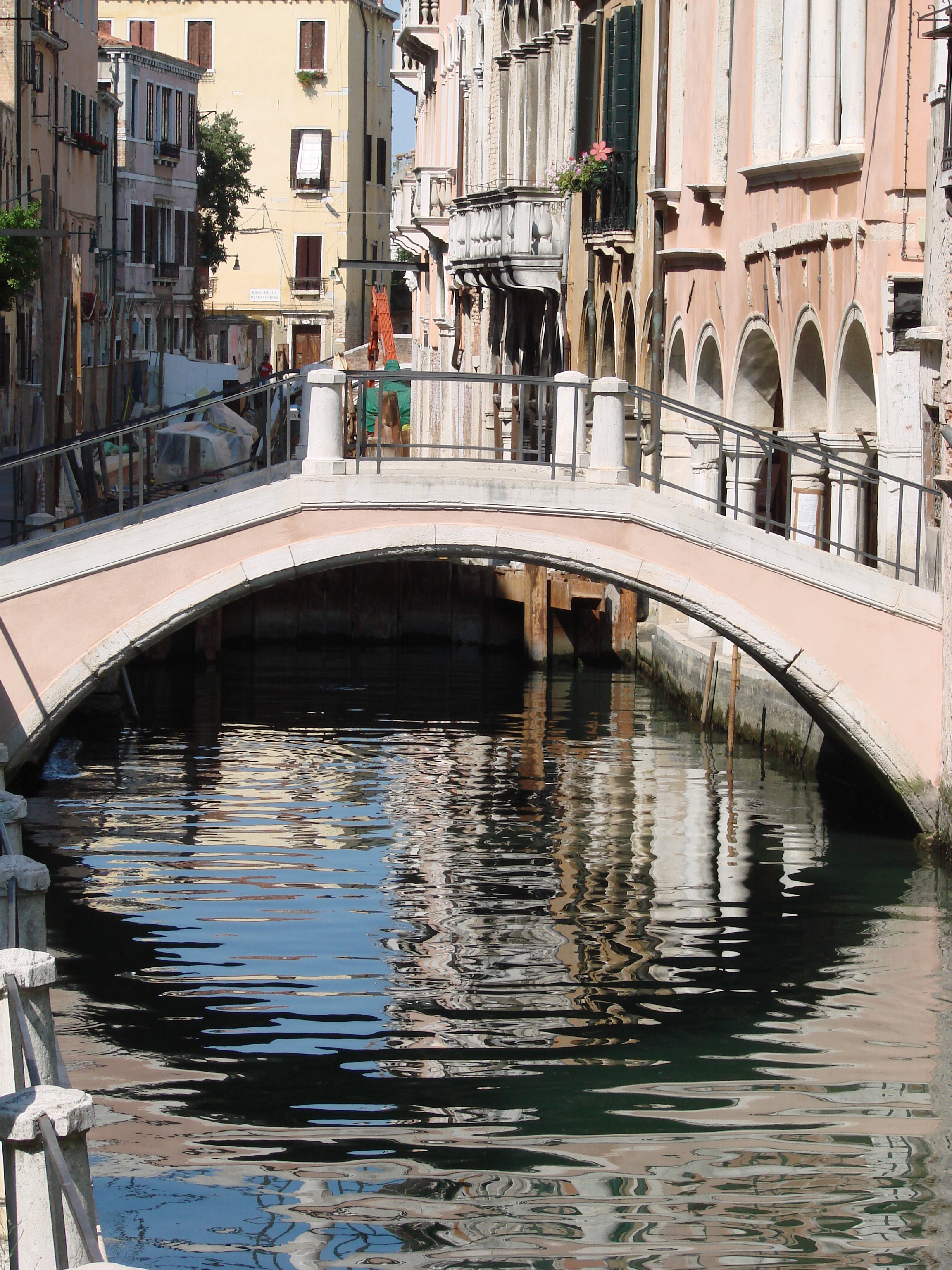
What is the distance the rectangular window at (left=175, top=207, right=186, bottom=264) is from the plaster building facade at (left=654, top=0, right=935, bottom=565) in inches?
1361

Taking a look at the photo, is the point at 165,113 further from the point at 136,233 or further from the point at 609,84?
the point at 609,84

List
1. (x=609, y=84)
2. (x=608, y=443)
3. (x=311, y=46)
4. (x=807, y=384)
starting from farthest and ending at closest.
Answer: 1. (x=311, y=46)
2. (x=609, y=84)
3. (x=807, y=384)
4. (x=608, y=443)

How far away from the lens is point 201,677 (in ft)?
68.1

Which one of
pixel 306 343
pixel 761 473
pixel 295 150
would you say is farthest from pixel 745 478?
pixel 306 343

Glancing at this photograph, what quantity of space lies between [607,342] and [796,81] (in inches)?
286

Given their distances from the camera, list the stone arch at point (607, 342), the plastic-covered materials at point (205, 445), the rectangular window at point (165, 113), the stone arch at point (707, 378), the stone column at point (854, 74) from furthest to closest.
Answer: the rectangular window at point (165, 113), the plastic-covered materials at point (205, 445), the stone arch at point (607, 342), the stone arch at point (707, 378), the stone column at point (854, 74)

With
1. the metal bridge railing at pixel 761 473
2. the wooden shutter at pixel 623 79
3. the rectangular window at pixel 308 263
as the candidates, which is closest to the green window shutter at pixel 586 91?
the wooden shutter at pixel 623 79

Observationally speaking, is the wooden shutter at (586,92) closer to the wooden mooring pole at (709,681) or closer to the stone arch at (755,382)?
the stone arch at (755,382)

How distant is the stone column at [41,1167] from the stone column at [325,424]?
27.7ft

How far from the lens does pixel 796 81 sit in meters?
15.8

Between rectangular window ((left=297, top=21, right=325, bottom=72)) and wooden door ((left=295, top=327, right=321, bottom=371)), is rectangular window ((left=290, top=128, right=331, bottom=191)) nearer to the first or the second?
rectangular window ((left=297, top=21, right=325, bottom=72))

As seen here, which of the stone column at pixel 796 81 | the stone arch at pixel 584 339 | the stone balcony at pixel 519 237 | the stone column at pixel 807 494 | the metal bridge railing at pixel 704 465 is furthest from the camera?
the stone balcony at pixel 519 237

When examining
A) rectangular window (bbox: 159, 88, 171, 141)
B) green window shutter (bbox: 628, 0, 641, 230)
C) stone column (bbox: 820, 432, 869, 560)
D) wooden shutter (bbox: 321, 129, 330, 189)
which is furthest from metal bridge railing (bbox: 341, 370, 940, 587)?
wooden shutter (bbox: 321, 129, 330, 189)

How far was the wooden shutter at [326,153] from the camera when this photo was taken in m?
56.3
